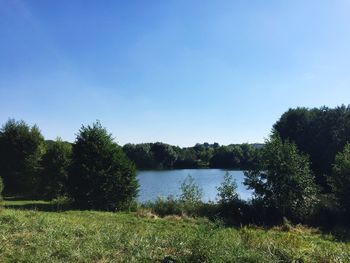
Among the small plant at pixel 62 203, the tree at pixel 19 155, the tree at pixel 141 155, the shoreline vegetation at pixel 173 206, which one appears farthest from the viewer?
the tree at pixel 141 155

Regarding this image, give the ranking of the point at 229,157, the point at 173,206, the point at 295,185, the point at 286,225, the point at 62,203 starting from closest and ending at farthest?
1. the point at 286,225
2. the point at 173,206
3. the point at 295,185
4. the point at 62,203
5. the point at 229,157

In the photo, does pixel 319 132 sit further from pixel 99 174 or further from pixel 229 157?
pixel 229 157

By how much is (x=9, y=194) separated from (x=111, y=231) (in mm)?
28714

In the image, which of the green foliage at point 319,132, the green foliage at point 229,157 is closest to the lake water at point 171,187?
the green foliage at point 319,132

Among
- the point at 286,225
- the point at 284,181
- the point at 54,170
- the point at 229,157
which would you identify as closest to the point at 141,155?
the point at 229,157

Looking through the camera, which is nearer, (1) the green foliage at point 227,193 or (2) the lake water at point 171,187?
(1) the green foliage at point 227,193

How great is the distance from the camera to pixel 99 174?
2509 cm

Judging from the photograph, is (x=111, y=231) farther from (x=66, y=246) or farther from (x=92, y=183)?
(x=92, y=183)

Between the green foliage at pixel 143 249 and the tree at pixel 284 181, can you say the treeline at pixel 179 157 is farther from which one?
the green foliage at pixel 143 249

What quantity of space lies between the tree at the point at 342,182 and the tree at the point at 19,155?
2248 cm

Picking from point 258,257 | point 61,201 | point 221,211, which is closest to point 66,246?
point 258,257

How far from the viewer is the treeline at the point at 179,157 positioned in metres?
96.8

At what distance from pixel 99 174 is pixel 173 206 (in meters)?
4.80

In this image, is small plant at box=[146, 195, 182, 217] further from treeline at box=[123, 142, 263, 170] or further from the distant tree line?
treeline at box=[123, 142, 263, 170]
